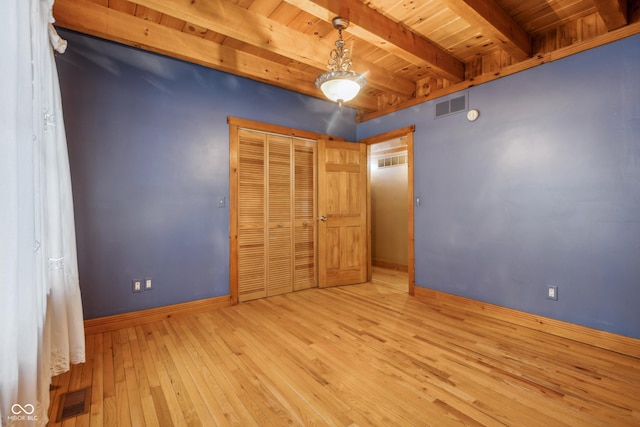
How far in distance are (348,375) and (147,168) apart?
270 cm

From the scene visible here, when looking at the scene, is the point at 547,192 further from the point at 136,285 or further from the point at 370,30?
the point at 136,285

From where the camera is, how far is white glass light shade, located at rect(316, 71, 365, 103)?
2.19 m

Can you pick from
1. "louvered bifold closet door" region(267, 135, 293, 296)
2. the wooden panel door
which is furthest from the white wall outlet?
the wooden panel door

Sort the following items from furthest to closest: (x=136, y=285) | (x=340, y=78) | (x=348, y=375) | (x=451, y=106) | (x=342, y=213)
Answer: (x=342, y=213) → (x=451, y=106) → (x=136, y=285) → (x=340, y=78) → (x=348, y=375)

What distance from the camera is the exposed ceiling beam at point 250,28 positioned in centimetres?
230

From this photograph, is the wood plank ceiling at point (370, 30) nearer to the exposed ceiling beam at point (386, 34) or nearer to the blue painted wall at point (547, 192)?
the exposed ceiling beam at point (386, 34)

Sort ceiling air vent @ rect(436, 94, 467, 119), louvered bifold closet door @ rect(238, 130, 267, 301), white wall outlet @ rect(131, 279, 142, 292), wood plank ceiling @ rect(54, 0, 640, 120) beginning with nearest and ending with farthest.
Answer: wood plank ceiling @ rect(54, 0, 640, 120) < white wall outlet @ rect(131, 279, 142, 292) < ceiling air vent @ rect(436, 94, 467, 119) < louvered bifold closet door @ rect(238, 130, 267, 301)

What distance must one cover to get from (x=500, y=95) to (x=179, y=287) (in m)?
4.02

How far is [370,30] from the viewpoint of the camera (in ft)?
7.91

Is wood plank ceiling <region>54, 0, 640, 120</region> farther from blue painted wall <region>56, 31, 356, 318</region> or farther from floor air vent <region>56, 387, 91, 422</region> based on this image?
floor air vent <region>56, 387, 91, 422</region>

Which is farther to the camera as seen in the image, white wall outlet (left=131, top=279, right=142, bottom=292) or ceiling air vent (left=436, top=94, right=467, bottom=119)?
ceiling air vent (left=436, top=94, right=467, bottom=119)
